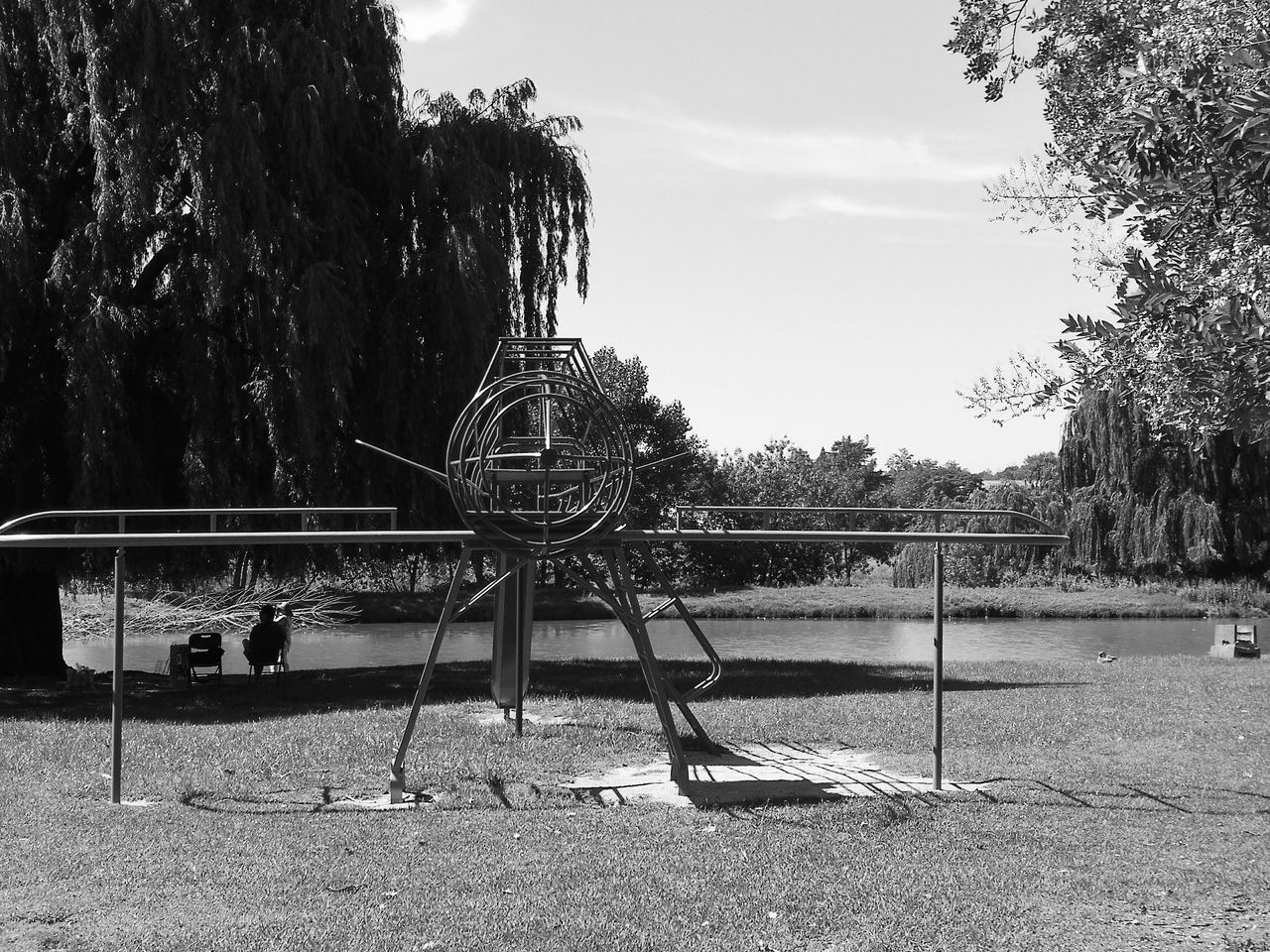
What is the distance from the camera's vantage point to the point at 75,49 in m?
13.6

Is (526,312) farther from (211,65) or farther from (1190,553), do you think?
(1190,553)

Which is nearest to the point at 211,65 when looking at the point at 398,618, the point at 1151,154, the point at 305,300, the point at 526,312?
the point at 305,300

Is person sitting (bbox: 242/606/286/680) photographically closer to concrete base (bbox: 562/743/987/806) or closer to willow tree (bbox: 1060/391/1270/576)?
concrete base (bbox: 562/743/987/806)

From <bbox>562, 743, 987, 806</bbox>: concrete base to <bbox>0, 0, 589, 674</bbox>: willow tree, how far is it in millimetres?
6269

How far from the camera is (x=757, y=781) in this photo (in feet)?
27.3

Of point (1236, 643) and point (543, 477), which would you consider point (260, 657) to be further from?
point (1236, 643)

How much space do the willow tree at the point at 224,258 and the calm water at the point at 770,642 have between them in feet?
23.8

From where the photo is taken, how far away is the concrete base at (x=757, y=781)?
25.9 ft

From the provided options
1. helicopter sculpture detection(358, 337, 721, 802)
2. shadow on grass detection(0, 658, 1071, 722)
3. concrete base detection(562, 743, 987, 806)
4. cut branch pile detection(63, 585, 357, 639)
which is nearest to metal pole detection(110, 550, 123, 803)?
helicopter sculpture detection(358, 337, 721, 802)

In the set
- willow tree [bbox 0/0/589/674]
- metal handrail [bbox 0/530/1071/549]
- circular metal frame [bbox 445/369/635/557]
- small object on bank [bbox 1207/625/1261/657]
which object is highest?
willow tree [bbox 0/0/589/674]

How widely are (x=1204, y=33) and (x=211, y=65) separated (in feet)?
33.9

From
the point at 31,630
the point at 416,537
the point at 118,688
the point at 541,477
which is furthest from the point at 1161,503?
the point at 118,688

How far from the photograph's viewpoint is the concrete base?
25.9 ft

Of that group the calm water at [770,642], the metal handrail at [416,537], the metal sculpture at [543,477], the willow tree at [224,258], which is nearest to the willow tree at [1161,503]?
the calm water at [770,642]
